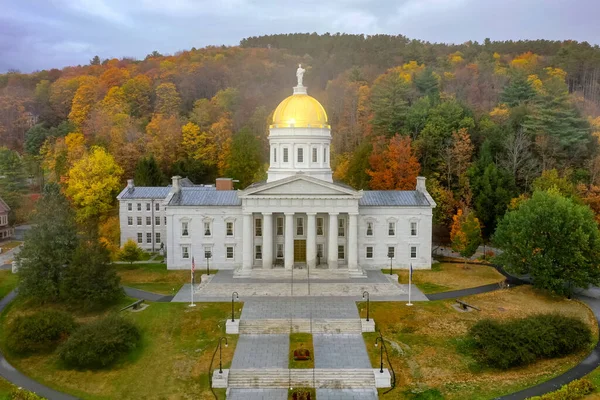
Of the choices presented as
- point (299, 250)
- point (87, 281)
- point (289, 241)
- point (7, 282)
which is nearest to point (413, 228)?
point (299, 250)

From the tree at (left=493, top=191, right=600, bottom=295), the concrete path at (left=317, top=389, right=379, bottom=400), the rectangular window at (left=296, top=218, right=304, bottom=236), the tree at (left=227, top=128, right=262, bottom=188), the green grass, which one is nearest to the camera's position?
the concrete path at (left=317, top=389, right=379, bottom=400)

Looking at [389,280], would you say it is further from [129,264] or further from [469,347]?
[129,264]

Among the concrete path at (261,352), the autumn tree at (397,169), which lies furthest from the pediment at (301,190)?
the autumn tree at (397,169)

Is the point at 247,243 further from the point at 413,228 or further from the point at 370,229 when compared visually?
the point at 413,228

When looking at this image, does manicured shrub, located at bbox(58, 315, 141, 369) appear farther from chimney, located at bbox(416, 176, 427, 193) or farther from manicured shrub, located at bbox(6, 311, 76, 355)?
chimney, located at bbox(416, 176, 427, 193)

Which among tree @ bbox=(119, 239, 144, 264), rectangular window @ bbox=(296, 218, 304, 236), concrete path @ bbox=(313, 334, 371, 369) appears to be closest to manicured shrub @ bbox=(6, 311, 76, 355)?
tree @ bbox=(119, 239, 144, 264)

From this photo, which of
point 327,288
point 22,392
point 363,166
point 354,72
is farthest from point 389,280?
point 354,72
